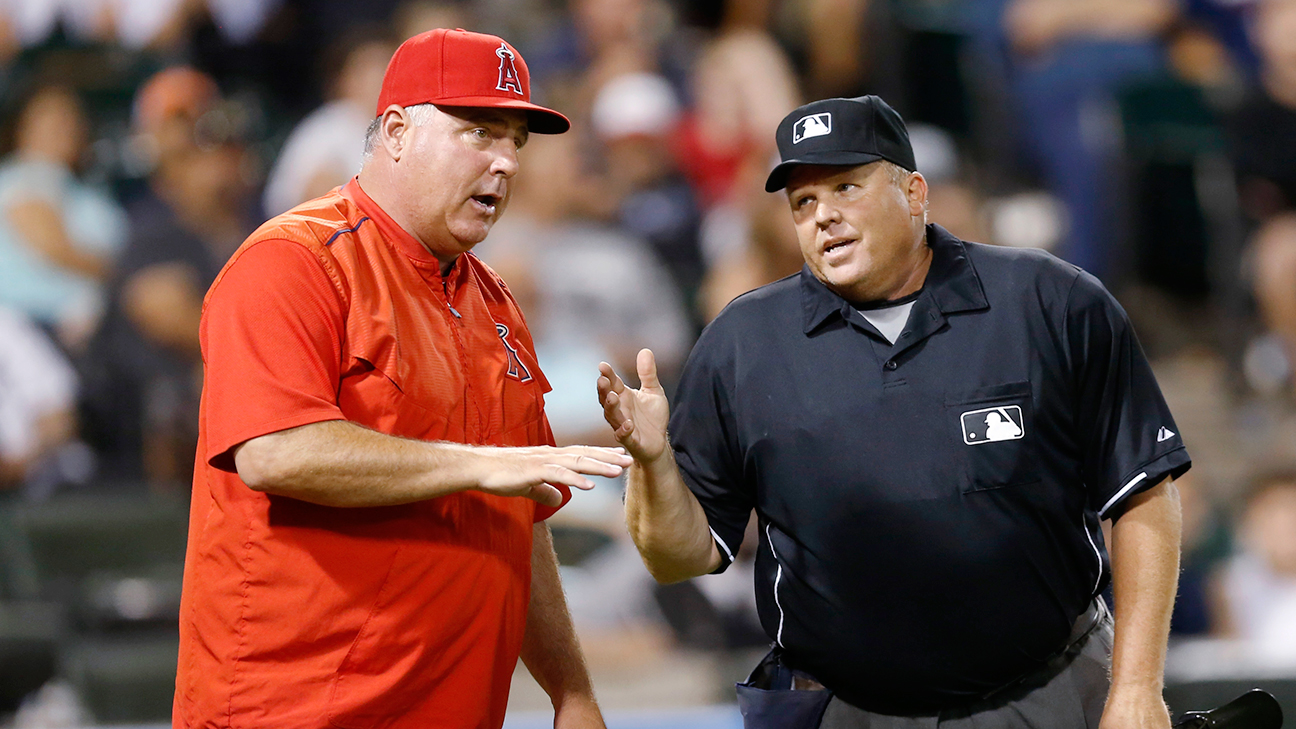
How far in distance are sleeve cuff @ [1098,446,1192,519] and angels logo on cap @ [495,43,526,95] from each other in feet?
4.92

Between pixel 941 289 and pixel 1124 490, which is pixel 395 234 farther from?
pixel 1124 490

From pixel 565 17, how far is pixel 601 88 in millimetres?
786

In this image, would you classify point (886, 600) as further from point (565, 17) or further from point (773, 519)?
point (565, 17)

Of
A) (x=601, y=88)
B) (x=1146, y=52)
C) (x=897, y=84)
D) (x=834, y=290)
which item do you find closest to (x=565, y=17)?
(x=601, y=88)

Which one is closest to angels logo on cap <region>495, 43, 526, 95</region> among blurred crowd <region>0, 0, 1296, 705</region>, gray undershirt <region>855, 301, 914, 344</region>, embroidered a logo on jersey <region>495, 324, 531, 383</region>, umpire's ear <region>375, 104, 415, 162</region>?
umpire's ear <region>375, 104, 415, 162</region>

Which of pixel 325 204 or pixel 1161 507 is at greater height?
pixel 325 204

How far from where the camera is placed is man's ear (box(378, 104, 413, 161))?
9.05 ft

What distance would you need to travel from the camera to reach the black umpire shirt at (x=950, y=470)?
2861 millimetres

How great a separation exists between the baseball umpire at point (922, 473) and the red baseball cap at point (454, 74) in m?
0.61

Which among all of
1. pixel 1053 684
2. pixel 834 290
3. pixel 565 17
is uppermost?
pixel 565 17

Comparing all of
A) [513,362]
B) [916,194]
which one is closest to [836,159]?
[916,194]

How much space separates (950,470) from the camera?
2875 millimetres

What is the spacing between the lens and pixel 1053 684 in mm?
2916

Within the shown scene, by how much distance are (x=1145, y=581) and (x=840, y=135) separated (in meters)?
1.14
